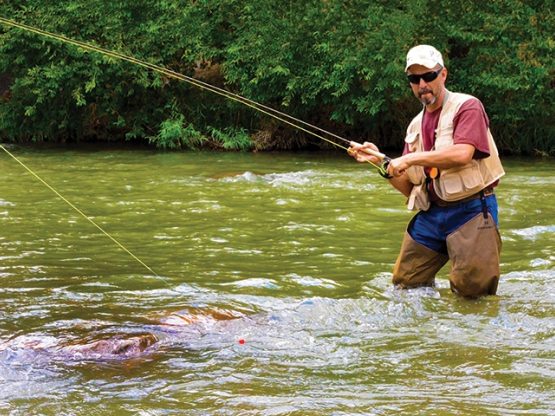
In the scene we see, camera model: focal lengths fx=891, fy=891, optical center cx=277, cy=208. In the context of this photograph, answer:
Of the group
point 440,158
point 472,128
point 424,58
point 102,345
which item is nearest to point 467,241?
point 440,158

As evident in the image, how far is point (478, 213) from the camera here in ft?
17.9

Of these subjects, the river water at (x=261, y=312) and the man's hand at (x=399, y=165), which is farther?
the man's hand at (x=399, y=165)

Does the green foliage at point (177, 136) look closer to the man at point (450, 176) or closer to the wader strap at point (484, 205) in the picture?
the man at point (450, 176)

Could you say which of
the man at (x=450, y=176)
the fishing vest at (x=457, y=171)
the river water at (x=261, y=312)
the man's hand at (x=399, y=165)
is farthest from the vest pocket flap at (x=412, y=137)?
the river water at (x=261, y=312)

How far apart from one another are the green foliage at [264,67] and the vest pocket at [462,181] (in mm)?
10009

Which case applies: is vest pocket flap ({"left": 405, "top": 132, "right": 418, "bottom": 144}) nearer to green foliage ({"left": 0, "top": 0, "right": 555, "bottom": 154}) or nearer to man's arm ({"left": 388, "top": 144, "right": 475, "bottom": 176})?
man's arm ({"left": 388, "top": 144, "right": 475, "bottom": 176})

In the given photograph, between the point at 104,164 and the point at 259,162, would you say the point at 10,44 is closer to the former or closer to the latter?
the point at 104,164

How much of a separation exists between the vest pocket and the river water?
712 mm

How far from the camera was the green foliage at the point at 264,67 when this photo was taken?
15.3m

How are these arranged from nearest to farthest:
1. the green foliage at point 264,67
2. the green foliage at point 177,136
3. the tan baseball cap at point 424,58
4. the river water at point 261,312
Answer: the river water at point 261,312
the tan baseball cap at point 424,58
the green foliage at point 264,67
the green foliage at point 177,136

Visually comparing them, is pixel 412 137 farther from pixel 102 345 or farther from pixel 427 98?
pixel 102 345

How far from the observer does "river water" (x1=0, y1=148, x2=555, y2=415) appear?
154 inches

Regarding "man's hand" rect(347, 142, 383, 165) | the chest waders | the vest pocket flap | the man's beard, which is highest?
the man's beard

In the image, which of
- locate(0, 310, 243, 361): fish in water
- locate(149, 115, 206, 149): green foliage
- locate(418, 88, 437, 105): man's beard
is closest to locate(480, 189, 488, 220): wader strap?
locate(418, 88, 437, 105): man's beard
